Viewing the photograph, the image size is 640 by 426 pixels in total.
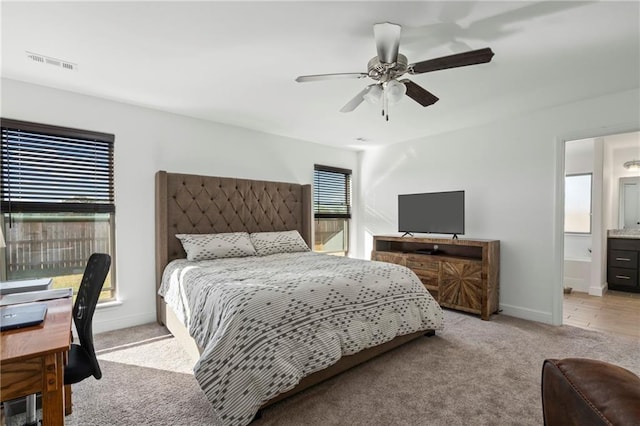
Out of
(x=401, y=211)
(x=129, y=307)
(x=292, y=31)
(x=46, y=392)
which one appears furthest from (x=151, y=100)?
(x=401, y=211)

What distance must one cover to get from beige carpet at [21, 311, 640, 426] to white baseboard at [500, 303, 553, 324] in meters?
0.39

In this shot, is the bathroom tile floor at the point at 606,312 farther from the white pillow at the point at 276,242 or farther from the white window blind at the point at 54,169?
the white window blind at the point at 54,169

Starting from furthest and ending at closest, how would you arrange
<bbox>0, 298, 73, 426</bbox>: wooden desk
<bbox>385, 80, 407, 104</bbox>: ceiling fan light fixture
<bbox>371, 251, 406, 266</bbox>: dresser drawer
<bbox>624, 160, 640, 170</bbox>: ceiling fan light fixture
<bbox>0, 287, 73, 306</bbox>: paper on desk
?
<bbox>624, 160, 640, 170</bbox>: ceiling fan light fixture
<bbox>371, 251, 406, 266</bbox>: dresser drawer
<bbox>385, 80, 407, 104</bbox>: ceiling fan light fixture
<bbox>0, 287, 73, 306</bbox>: paper on desk
<bbox>0, 298, 73, 426</bbox>: wooden desk

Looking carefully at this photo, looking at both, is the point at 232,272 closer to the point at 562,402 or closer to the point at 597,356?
the point at 562,402

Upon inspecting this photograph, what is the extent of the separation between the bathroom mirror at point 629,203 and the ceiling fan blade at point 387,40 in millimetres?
6129

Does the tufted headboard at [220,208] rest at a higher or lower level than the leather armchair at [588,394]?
higher

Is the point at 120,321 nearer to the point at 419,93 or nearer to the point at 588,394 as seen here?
the point at 419,93

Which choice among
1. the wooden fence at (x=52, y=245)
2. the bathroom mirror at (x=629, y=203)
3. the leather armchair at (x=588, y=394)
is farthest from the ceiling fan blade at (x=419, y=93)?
the bathroom mirror at (x=629, y=203)

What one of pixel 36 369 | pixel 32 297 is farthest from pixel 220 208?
pixel 36 369

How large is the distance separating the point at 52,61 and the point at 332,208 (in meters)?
4.03

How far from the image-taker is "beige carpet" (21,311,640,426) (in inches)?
75.2

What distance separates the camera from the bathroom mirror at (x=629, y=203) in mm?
5516

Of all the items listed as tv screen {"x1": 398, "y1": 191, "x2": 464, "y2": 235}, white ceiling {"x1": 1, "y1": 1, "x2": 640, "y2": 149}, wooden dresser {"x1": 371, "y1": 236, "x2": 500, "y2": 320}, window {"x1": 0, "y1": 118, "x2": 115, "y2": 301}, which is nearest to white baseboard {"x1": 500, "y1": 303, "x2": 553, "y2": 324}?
wooden dresser {"x1": 371, "y1": 236, "x2": 500, "y2": 320}

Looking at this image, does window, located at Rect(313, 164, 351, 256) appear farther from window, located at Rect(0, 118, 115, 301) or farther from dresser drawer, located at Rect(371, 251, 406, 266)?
window, located at Rect(0, 118, 115, 301)
